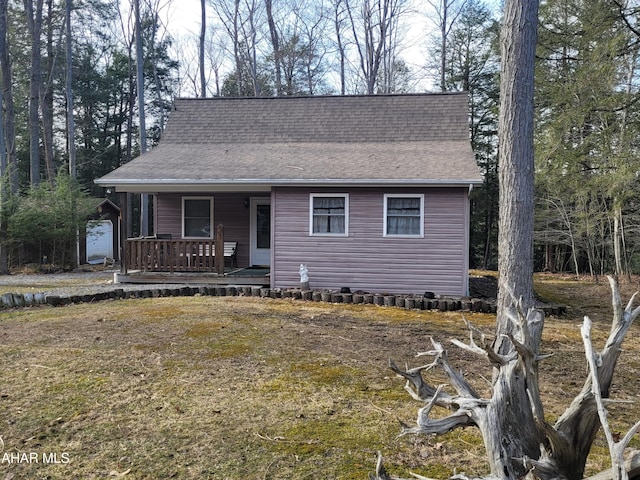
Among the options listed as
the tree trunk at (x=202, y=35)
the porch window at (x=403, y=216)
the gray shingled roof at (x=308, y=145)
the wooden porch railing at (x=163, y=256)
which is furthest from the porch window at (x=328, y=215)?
the tree trunk at (x=202, y=35)

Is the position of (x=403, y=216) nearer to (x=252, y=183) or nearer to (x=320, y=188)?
(x=320, y=188)

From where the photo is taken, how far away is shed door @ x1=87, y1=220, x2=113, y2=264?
20578mm

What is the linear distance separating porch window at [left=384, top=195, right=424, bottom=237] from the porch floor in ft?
10.6

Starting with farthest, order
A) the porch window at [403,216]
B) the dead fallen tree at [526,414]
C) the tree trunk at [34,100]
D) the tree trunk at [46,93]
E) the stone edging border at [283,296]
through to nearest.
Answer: the tree trunk at [46,93], the tree trunk at [34,100], the porch window at [403,216], the stone edging border at [283,296], the dead fallen tree at [526,414]

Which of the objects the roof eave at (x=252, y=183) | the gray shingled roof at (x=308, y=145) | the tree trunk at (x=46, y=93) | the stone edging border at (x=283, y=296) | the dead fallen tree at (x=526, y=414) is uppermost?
the tree trunk at (x=46, y=93)

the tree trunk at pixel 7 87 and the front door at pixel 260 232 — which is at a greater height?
the tree trunk at pixel 7 87

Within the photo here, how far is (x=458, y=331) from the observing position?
7.17 meters

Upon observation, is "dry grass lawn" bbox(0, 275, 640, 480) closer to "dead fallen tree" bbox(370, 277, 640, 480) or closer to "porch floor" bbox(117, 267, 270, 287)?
"dead fallen tree" bbox(370, 277, 640, 480)

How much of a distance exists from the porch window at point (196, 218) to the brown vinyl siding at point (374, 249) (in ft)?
11.0

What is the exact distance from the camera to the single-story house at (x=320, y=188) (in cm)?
1030

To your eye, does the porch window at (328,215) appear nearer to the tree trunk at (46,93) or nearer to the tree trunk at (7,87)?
the tree trunk at (7,87)

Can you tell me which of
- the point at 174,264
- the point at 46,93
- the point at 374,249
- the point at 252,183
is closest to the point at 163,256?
the point at 174,264

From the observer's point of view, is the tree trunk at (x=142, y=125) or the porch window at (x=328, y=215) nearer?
the porch window at (x=328, y=215)

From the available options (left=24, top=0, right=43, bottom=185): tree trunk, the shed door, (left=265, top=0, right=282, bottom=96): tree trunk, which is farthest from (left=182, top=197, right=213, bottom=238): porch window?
(left=265, top=0, right=282, bottom=96): tree trunk
